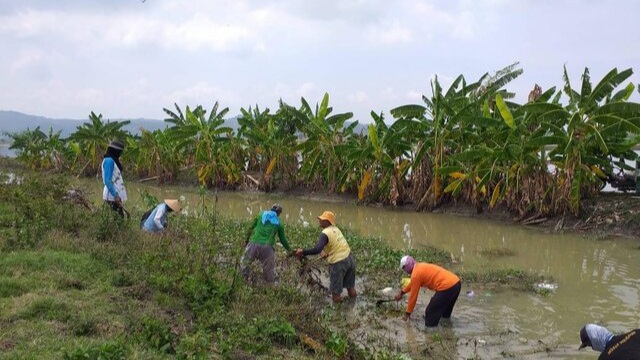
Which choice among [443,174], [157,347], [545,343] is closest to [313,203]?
[443,174]

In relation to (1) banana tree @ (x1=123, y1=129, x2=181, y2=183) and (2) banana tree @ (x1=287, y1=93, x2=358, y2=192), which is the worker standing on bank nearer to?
(2) banana tree @ (x1=287, y1=93, x2=358, y2=192)

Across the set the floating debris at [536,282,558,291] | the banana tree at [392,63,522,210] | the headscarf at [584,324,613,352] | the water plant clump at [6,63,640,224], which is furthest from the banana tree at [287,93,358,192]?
the headscarf at [584,324,613,352]

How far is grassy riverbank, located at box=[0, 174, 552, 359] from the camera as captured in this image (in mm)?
5008

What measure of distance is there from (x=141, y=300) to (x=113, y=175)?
3808mm

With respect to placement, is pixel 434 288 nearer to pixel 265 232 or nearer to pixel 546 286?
pixel 265 232

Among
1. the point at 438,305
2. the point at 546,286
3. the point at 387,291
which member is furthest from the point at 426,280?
the point at 546,286

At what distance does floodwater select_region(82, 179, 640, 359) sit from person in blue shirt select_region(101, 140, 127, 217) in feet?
14.1

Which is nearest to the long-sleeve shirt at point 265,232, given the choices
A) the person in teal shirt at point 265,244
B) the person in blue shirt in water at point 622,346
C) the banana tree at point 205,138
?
the person in teal shirt at point 265,244

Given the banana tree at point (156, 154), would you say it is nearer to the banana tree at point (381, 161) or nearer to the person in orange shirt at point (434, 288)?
the banana tree at point (381, 161)

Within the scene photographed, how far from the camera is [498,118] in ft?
54.0

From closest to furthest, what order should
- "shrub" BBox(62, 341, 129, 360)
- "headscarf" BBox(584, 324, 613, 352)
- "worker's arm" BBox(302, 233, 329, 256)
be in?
"shrub" BBox(62, 341, 129, 360) < "headscarf" BBox(584, 324, 613, 352) < "worker's arm" BBox(302, 233, 329, 256)

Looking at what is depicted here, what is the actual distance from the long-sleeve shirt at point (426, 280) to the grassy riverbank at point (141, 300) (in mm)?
553

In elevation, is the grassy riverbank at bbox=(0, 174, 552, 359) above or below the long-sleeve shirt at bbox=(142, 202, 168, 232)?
below

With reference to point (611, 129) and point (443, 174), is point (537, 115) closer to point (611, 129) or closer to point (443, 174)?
point (611, 129)
